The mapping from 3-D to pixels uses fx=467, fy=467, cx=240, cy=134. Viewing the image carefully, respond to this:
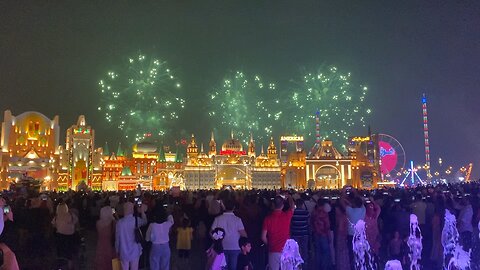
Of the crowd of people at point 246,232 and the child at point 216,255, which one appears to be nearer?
the child at point 216,255

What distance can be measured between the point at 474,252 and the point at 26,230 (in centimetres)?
1193

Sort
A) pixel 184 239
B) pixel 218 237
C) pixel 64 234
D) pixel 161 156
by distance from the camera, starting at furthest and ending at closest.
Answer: pixel 161 156
pixel 184 239
pixel 64 234
pixel 218 237

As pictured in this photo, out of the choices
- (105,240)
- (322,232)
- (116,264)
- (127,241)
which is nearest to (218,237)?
(127,241)

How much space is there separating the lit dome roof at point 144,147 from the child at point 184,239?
7042 cm

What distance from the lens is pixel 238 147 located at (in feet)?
270

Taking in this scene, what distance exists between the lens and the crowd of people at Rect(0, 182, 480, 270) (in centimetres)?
780

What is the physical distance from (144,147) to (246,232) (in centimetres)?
7148

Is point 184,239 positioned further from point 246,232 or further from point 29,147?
point 29,147

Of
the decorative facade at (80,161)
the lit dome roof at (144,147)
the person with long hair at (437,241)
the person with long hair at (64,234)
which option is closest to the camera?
the person with long hair at (64,234)

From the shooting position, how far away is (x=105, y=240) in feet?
27.2

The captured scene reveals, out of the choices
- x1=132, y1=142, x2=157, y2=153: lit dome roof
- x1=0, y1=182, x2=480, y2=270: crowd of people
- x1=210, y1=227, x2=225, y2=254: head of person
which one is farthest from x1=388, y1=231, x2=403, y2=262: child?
x1=132, y1=142, x2=157, y2=153: lit dome roof

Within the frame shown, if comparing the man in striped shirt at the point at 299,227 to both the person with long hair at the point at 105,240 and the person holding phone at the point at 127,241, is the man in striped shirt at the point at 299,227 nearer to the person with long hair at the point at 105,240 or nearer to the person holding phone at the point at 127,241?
the person holding phone at the point at 127,241

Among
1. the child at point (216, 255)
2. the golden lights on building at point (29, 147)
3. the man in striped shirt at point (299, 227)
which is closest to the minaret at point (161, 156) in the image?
the golden lights on building at point (29, 147)

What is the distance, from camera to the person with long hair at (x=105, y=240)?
27.1 ft
